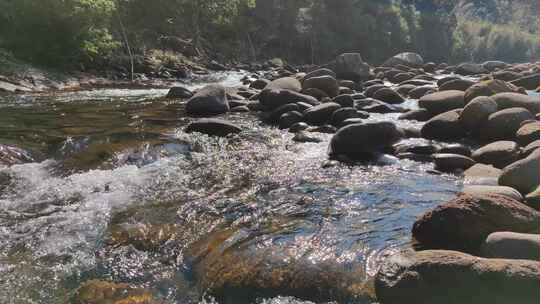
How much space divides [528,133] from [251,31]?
4523 centimetres

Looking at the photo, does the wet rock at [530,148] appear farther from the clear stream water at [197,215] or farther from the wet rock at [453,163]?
the clear stream water at [197,215]

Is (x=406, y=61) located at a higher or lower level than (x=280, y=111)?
lower

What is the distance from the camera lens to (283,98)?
582 inches

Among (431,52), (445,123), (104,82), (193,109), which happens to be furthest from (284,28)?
(445,123)

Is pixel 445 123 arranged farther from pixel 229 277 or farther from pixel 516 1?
pixel 516 1

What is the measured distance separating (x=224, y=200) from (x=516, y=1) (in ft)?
505

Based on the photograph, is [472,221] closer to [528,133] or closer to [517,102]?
[528,133]

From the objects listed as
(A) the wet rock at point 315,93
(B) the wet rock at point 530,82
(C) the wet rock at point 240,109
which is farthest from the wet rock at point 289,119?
(B) the wet rock at point 530,82

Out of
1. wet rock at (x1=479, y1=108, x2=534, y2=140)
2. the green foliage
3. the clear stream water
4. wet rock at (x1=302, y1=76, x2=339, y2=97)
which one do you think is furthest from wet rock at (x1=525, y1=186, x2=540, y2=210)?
the green foliage

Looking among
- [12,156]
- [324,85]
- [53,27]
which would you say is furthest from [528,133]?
[53,27]

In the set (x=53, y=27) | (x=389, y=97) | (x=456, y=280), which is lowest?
(x=389, y=97)

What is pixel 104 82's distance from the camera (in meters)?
23.8

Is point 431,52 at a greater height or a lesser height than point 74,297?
lesser

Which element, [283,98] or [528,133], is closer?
[528,133]
